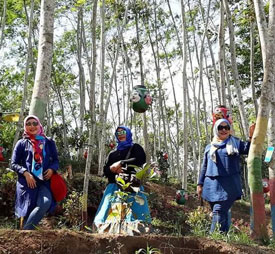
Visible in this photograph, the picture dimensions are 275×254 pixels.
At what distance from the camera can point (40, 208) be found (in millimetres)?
3547

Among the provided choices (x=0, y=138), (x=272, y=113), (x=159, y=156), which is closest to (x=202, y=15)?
(x=159, y=156)

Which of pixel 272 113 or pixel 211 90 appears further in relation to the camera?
pixel 211 90

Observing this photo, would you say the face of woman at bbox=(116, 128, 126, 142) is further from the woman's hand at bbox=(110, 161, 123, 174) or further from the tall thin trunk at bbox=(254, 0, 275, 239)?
the tall thin trunk at bbox=(254, 0, 275, 239)

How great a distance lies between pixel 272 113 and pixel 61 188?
2.66 metres

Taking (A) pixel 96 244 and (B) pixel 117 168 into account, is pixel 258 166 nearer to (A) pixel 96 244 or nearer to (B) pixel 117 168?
(B) pixel 117 168

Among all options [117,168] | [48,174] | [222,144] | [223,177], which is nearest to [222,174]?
[223,177]

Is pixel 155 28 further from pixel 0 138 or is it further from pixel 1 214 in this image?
pixel 1 214

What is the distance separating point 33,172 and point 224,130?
211cm

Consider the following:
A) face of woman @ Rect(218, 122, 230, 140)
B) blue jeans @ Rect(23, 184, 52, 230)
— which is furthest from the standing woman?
face of woman @ Rect(218, 122, 230, 140)

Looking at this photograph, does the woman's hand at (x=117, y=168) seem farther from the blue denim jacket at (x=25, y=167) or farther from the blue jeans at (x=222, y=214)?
the blue jeans at (x=222, y=214)

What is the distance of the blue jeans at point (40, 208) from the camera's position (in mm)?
3484

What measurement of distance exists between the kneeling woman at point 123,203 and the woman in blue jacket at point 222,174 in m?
0.72

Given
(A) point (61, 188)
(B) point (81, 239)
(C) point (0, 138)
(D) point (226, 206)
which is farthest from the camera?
(C) point (0, 138)

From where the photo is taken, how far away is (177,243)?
3191mm
